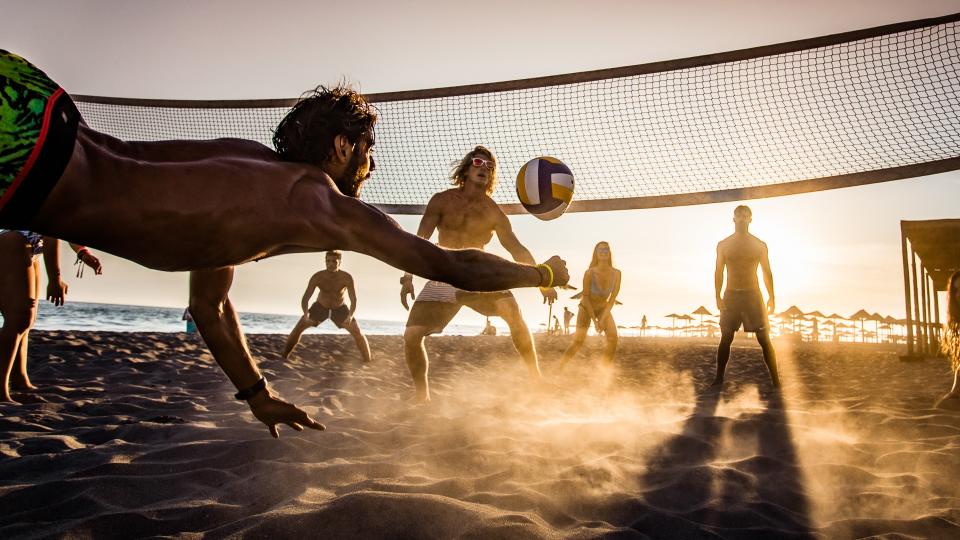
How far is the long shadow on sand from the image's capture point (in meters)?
1.91

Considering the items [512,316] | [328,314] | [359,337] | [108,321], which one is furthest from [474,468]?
[108,321]

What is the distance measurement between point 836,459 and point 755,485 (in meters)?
0.64

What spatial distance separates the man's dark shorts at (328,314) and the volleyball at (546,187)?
4.58 m

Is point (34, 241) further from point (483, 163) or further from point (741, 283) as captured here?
point (741, 283)

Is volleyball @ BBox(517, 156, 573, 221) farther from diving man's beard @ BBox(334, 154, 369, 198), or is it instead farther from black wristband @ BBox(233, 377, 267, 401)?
black wristband @ BBox(233, 377, 267, 401)

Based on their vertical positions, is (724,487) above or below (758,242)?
below

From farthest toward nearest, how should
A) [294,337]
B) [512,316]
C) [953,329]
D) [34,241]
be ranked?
1. [294,337]
2. [512,316]
3. [953,329]
4. [34,241]

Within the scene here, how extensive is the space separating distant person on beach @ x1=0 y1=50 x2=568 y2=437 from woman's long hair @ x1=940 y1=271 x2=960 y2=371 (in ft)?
12.7

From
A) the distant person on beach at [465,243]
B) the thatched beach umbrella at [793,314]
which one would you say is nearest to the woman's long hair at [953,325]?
the distant person on beach at [465,243]

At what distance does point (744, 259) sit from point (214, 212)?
5.65m

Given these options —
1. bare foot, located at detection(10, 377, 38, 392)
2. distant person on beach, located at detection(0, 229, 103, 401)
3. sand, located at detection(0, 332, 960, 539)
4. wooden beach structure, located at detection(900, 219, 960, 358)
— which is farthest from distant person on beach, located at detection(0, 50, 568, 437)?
wooden beach structure, located at detection(900, 219, 960, 358)

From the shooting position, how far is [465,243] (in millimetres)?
4551

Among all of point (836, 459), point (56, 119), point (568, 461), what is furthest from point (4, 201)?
point (836, 459)

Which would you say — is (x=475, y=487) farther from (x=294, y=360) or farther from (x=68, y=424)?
(x=294, y=360)
